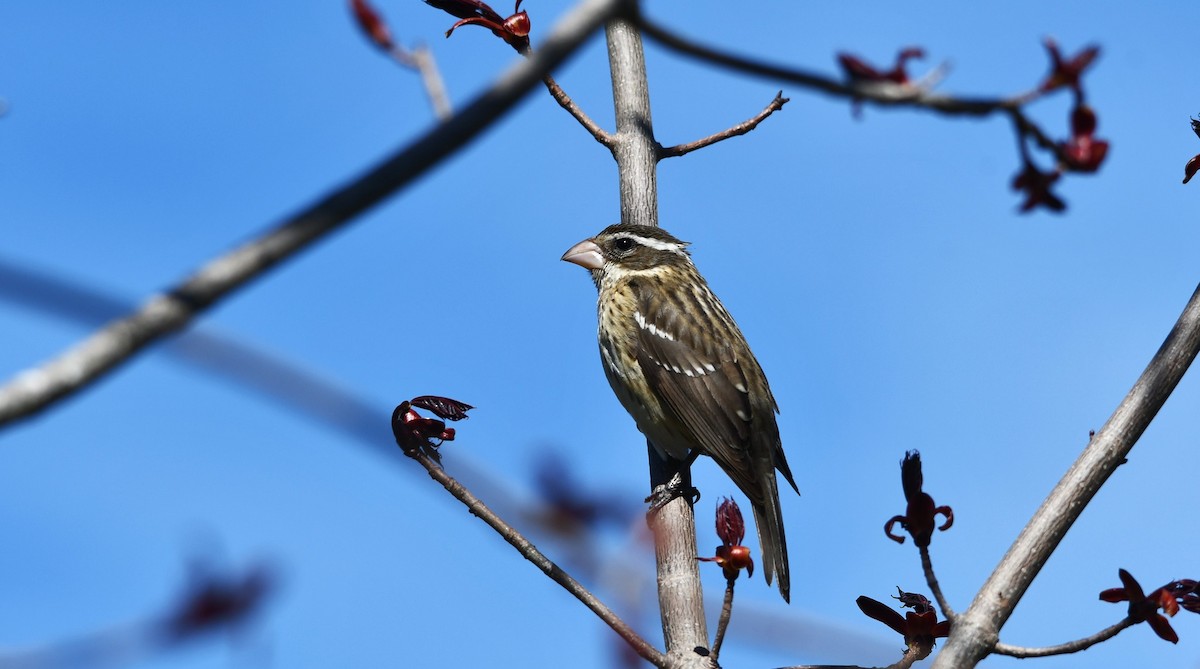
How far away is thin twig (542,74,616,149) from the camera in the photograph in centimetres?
585

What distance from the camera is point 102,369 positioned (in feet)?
4.97

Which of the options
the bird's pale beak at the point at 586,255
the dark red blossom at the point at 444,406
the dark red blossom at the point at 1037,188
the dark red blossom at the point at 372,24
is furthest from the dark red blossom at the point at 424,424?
the bird's pale beak at the point at 586,255

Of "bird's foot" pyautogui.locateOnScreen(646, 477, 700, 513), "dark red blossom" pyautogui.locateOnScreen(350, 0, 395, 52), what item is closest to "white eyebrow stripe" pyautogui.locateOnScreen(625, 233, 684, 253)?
"bird's foot" pyautogui.locateOnScreen(646, 477, 700, 513)

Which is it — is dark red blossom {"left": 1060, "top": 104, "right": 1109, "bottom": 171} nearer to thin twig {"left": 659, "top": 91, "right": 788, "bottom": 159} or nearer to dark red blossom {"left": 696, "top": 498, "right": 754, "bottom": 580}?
dark red blossom {"left": 696, "top": 498, "right": 754, "bottom": 580}

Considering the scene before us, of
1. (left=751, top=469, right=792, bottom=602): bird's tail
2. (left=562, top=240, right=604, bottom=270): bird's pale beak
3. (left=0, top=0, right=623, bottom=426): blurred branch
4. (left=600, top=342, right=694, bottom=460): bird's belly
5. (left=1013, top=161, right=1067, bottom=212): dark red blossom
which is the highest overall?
(left=562, top=240, right=604, bottom=270): bird's pale beak

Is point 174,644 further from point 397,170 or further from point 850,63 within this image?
point 850,63

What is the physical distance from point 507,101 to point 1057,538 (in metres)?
2.65

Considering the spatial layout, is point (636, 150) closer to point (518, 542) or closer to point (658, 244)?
point (658, 244)

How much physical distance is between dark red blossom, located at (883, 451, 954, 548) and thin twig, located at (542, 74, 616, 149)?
A: 2.75 metres

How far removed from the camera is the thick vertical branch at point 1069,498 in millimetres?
3402

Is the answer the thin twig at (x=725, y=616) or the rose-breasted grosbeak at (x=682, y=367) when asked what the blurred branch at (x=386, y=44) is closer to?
the thin twig at (x=725, y=616)

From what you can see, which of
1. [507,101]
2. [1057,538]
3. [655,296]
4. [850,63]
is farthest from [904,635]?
[655,296]

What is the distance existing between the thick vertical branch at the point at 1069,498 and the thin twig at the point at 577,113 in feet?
8.94

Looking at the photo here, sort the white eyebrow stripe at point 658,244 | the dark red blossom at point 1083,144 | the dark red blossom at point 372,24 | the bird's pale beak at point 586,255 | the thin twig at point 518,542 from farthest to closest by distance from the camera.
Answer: the bird's pale beak at point 586,255, the white eyebrow stripe at point 658,244, the thin twig at point 518,542, the dark red blossom at point 372,24, the dark red blossom at point 1083,144
